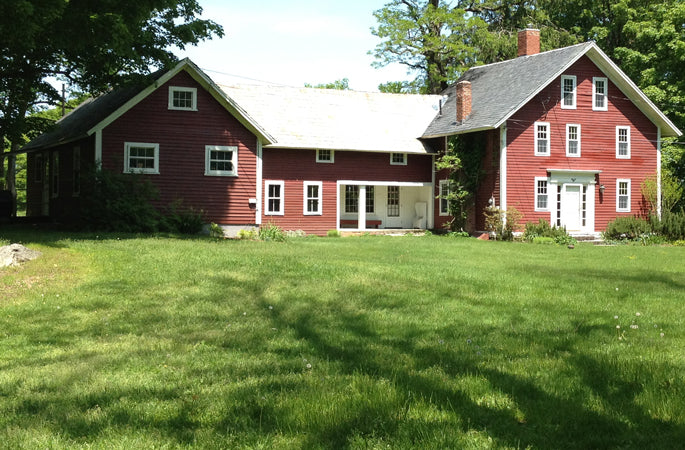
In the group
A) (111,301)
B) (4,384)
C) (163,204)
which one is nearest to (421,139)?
(163,204)

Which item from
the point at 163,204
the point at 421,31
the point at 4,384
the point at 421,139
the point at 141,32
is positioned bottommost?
the point at 4,384

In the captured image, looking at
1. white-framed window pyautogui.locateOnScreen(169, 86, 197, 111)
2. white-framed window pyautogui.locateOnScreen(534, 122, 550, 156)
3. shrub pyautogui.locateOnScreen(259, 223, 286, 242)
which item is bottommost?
shrub pyautogui.locateOnScreen(259, 223, 286, 242)

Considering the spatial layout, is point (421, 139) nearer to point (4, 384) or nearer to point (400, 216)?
point (400, 216)

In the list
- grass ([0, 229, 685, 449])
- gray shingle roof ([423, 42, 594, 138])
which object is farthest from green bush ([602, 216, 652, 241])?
grass ([0, 229, 685, 449])

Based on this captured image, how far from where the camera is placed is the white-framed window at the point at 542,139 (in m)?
29.6

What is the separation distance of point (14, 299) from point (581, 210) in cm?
2561

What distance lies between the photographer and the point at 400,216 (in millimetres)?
35031

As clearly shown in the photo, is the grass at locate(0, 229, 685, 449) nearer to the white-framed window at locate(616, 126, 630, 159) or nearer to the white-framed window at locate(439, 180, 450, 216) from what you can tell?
the white-framed window at locate(439, 180, 450, 216)

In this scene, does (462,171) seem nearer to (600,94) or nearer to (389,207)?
(389,207)

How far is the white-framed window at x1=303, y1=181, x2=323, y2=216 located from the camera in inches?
1215

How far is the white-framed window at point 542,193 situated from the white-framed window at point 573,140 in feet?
5.82

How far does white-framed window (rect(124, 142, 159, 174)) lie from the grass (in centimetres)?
1226

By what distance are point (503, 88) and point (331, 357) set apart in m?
26.9

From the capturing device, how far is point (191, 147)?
26453 millimetres
